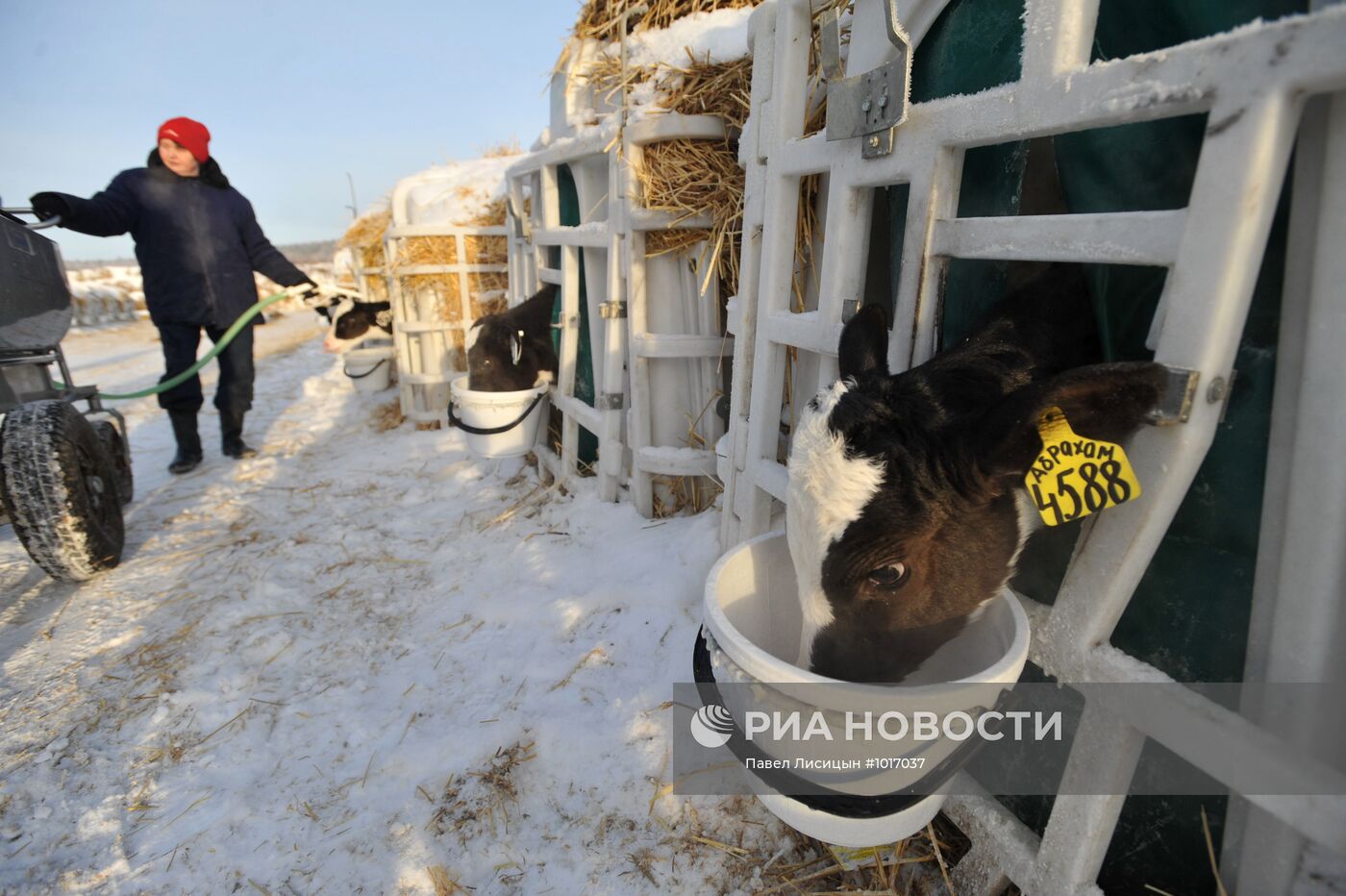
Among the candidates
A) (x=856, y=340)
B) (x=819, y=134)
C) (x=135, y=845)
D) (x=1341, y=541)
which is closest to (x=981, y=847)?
(x=1341, y=541)

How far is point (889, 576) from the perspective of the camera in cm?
148

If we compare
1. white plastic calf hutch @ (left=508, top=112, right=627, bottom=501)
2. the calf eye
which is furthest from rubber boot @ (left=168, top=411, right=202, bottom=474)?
the calf eye

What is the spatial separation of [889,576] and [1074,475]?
1.39ft

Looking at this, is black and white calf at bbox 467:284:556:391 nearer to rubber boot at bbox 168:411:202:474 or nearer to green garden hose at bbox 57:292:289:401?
green garden hose at bbox 57:292:289:401

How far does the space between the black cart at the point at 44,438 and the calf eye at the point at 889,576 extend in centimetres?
401

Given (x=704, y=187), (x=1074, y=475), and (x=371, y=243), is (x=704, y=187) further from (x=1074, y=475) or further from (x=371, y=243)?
(x=371, y=243)

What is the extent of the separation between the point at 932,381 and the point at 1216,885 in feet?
4.25

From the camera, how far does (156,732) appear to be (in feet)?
8.34

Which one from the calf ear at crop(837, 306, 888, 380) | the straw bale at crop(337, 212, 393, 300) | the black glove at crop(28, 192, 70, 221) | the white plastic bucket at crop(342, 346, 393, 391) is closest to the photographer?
Result: the calf ear at crop(837, 306, 888, 380)

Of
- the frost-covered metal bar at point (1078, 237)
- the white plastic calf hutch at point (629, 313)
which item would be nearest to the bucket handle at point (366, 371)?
the white plastic calf hutch at point (629, 313)

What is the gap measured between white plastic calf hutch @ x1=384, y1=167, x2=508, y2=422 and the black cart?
2922 millimetres

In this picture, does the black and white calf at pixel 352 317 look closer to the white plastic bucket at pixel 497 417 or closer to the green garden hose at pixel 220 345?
the green garden hose at pixel 220 345

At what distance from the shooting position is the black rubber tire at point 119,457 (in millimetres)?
4496

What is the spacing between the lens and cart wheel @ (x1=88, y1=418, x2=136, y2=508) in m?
4.50
